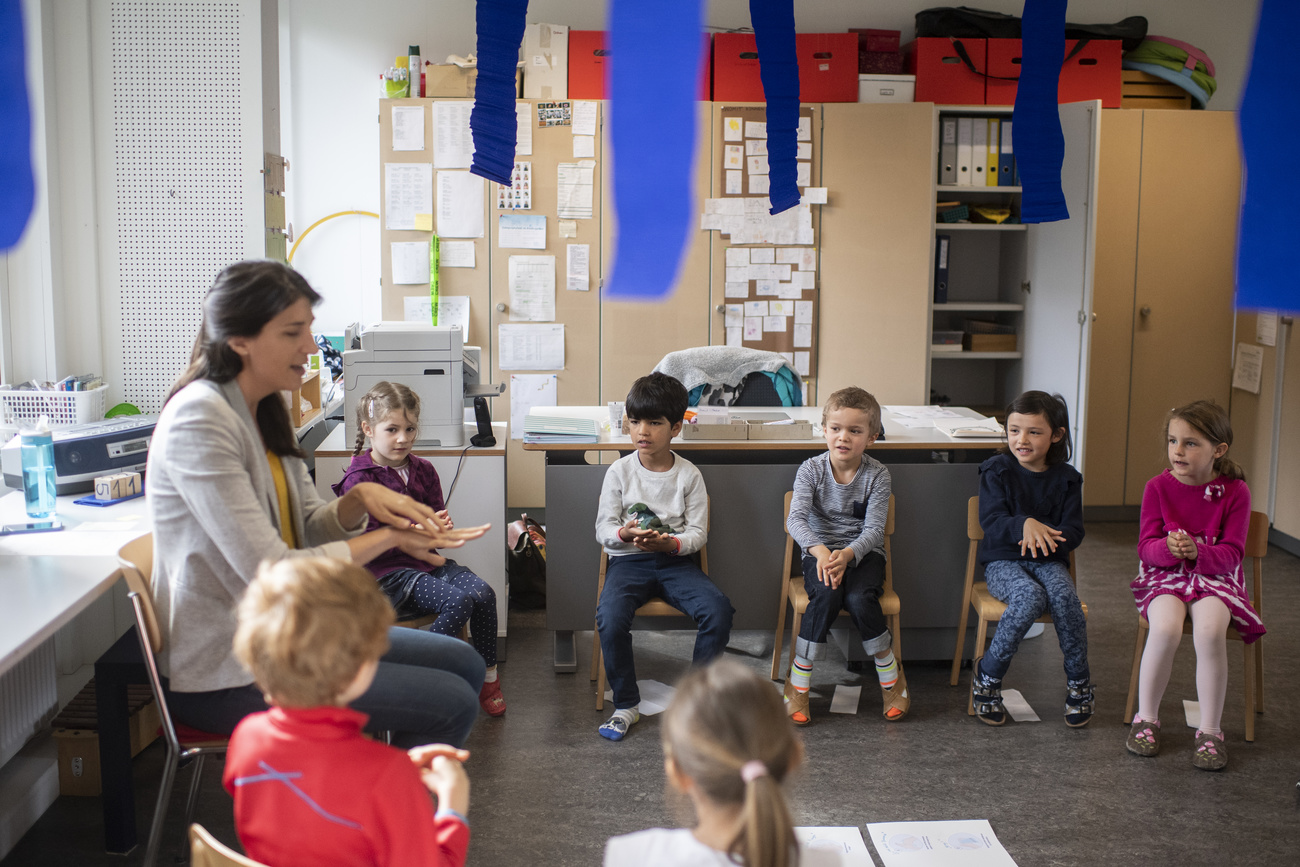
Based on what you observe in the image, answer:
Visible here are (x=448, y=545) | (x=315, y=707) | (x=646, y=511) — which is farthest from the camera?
(x=646, y=511)

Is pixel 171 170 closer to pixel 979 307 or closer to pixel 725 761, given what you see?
pixel 725 761

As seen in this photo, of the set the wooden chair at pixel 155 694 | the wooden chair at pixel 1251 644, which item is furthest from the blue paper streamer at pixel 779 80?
the wooden chair at pixel 155 694

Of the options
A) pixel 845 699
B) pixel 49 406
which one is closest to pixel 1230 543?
pixel 845 699

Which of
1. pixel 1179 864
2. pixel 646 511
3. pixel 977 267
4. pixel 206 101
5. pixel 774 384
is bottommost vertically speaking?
pixel 1179 864

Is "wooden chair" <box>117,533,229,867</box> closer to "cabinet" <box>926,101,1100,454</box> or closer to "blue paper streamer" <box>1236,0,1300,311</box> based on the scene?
→ "cabinet" <box>926,101,1100,454</box>

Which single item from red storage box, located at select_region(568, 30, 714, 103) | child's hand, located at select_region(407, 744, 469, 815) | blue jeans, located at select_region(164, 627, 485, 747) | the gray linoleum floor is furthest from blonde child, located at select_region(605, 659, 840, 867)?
red storage box, located at select_region(568, 30, 714, 103)

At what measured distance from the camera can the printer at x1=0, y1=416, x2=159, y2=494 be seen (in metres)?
2.60

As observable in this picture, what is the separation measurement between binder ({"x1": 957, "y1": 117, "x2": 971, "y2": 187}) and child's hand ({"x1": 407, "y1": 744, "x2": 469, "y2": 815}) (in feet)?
14.0

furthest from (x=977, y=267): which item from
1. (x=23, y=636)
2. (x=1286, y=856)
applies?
(x=23, y=636)

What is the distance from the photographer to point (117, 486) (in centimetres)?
259

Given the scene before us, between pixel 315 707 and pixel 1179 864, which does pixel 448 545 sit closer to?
pixel 315 707

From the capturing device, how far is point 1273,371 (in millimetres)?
4727

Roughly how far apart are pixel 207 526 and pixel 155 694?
0.33m

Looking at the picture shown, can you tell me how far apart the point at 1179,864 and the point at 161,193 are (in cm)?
313
